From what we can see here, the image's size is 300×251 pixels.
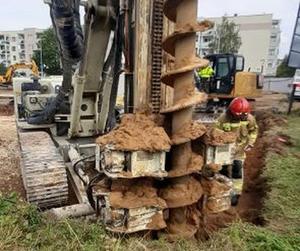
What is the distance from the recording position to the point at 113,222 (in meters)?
2.75

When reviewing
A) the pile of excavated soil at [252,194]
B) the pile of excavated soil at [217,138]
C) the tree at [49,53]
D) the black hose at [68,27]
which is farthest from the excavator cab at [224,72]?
the tree at [49,53]

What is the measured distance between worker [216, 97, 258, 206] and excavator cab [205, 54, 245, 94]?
427 inches

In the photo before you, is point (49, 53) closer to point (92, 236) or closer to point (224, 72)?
point (224, 72)

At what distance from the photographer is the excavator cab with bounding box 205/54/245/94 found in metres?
16.2

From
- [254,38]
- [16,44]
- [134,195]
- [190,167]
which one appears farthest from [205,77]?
[16,44]

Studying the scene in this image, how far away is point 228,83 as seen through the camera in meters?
16.3

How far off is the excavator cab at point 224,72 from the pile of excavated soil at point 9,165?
29.6 feet

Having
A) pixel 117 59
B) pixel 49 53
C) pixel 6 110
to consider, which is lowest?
pixel 6 110

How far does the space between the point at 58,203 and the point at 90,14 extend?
2.28m

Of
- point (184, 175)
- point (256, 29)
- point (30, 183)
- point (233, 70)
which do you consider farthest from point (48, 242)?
point (256, 29)

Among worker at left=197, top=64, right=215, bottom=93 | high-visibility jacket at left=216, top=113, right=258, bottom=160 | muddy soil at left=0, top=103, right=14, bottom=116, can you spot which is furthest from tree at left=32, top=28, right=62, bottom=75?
high-visibility jacket at left=216, top=113, right=258, bottom=160

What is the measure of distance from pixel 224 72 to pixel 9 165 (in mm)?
11459

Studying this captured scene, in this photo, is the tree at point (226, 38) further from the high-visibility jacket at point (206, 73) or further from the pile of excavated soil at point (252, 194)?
the pile of excavated soil at point (252, 194)

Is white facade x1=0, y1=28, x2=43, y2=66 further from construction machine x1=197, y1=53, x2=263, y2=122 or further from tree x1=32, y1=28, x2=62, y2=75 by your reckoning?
construction machine x1=197, y1=53, x2=263, y2=122
